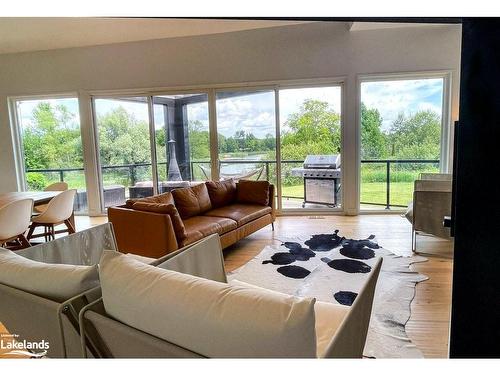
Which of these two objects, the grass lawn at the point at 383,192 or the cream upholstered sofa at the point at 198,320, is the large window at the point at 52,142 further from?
the cream upholstered sofa at the point at 198,320

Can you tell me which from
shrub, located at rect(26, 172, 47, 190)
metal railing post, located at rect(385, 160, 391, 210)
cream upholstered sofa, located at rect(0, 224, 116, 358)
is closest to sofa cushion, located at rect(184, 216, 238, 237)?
cream upholstered sofa, located at rect(0, 224, 116, 358)

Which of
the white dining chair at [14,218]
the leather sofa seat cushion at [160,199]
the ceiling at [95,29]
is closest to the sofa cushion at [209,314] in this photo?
the leather sofa seat cushion at [160,199]

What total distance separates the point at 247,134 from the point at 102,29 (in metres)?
2.68

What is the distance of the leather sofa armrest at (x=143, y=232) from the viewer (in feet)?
9.95

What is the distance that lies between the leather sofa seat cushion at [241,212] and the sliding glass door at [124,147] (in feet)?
7.89

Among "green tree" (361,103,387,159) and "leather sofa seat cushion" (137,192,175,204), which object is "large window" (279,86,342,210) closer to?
"green tree" (361,103,387,159)

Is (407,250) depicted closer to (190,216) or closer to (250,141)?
(190,216)

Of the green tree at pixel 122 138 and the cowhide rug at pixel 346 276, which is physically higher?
the green tree at pixel 122 138

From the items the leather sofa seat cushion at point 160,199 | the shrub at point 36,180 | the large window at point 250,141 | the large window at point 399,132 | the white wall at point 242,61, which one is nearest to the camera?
the leather sofa seat cushion at point 160,199

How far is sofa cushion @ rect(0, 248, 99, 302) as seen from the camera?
125cm

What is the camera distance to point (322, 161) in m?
5.55

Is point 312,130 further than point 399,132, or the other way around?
point 312,130

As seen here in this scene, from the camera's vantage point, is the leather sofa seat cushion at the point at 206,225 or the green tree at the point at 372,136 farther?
the green tree at the point at 372,136
